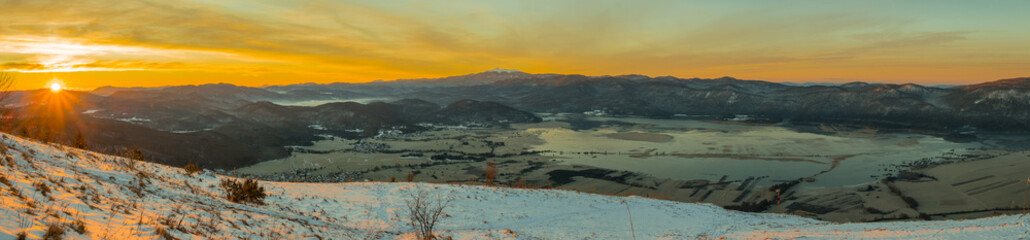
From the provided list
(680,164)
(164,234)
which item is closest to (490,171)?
(680,164)

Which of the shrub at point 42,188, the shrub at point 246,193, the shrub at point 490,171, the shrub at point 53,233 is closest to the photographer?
the shrub at point 53,233

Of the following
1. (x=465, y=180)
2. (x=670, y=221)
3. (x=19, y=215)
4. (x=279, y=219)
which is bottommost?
(x=465, y=180)

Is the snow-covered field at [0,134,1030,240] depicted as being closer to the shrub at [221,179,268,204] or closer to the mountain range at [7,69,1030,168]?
the shrub at [221,179,268,204]

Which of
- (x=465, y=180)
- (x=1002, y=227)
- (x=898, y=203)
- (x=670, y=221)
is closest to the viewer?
(x=1002, y=227)

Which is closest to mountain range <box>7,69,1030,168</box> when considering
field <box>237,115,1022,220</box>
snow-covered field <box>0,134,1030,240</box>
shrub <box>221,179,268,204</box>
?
field <box>237,115,1022,220</box>

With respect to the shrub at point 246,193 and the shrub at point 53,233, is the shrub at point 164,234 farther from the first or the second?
the shrub at point 246,193

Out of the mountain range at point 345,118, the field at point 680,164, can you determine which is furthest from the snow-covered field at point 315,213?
the mountain range at point 345,118

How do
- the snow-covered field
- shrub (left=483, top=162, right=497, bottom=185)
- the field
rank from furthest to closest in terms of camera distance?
1. shrub (left=483, top=162, right=497, bottom=185)
2. the field
3. the snow-covered field

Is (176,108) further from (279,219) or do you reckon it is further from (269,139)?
(279,219)

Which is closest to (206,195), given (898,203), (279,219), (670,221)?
(279,219)
